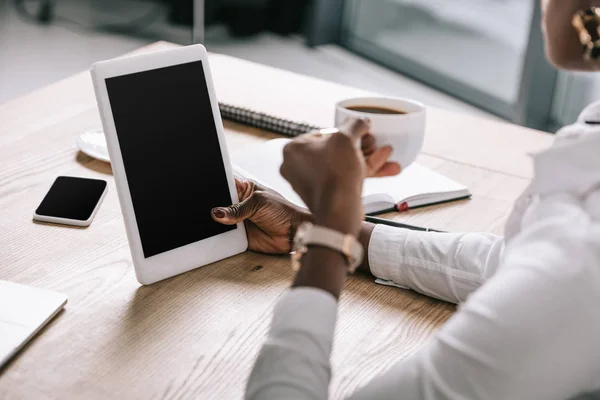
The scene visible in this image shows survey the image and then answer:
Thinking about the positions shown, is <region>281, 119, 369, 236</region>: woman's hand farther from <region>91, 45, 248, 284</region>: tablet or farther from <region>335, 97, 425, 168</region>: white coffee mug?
<region>91, 45, 248, 284</region>: tablet

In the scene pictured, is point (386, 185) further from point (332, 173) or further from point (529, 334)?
point (529, 334)

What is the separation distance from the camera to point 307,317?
0.76 meters

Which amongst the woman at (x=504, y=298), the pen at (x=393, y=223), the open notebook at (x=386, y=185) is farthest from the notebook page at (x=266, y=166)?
the woman at (x=504, y=298)

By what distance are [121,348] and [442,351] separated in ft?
1.29

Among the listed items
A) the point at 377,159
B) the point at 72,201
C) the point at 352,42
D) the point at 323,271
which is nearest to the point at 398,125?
the point at 377,159

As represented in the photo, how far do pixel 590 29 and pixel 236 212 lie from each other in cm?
53

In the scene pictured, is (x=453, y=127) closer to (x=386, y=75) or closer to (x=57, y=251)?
(x=57, y=251)

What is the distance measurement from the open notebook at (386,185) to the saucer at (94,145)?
0.76 ft

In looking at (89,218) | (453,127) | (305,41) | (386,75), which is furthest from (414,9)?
(89,218)

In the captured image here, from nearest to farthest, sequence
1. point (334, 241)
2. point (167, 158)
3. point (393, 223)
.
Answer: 1. point (334, 241)
2. point (167, 158)
3. point (393, 223)

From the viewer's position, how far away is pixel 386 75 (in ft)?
14.1

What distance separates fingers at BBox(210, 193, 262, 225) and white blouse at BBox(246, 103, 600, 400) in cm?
33

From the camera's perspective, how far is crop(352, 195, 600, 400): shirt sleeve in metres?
0.68

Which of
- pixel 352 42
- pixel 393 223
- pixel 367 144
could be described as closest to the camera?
pixel 367 144
